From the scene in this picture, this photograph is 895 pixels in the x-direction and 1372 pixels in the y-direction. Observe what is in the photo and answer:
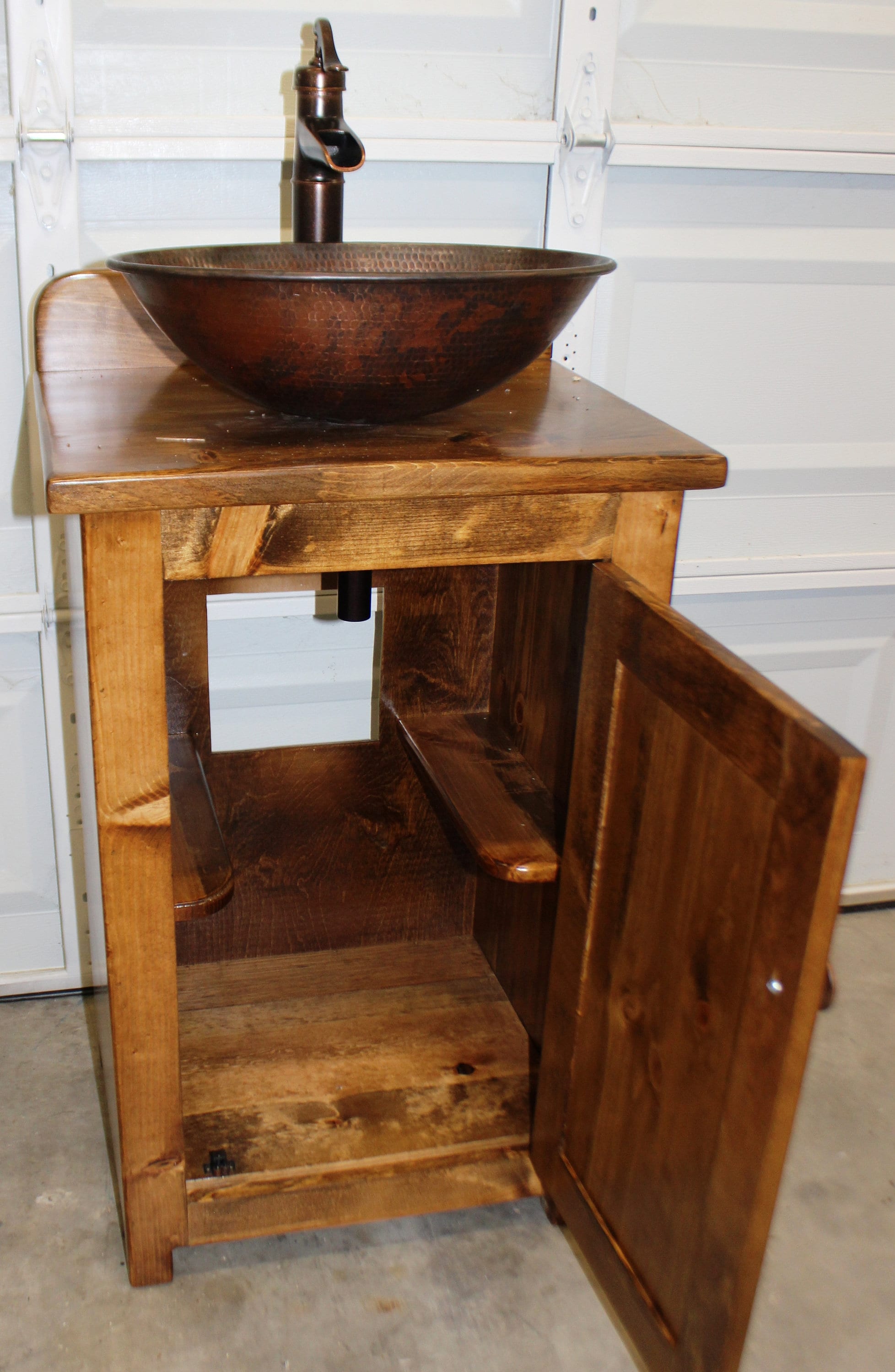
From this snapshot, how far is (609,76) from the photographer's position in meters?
1.39

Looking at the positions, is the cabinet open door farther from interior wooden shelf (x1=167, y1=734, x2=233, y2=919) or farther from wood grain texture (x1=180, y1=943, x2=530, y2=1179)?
interior wooden shelf (x1=167, y1=734, x2=233, y2=919)

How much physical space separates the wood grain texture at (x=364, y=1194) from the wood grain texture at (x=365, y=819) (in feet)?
1.26

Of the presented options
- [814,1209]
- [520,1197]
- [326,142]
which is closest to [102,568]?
[326,142]

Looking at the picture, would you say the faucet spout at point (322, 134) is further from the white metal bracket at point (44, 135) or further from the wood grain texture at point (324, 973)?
the wood grain texture at point (324, 973)

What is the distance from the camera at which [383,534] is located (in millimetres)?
968

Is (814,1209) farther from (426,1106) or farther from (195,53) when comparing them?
(195,53)

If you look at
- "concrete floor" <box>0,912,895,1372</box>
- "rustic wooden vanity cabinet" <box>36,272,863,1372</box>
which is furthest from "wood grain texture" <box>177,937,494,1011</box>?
"concrete floor" <box>0,912,895,1372</box>

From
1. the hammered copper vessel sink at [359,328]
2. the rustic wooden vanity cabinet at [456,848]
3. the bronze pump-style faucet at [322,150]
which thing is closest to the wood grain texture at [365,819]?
the rustic wooden vanity cabinet at [456,848]

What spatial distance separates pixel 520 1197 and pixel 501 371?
881 mm

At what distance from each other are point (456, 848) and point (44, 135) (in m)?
0.97

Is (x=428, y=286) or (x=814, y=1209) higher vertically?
(x=428, y=286)

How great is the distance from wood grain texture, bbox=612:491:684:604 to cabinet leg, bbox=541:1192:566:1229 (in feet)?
2.25

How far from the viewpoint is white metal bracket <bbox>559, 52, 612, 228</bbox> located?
4.55ft

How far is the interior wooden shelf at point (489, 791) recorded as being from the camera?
1162 millimetres
